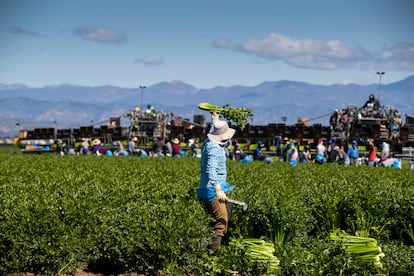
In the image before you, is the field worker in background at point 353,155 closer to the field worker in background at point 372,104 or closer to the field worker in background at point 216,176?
the field worker in background at point 372,104

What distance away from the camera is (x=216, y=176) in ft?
31.4

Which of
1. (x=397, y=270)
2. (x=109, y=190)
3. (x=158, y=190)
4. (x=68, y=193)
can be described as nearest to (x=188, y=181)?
(x=158, y=190)

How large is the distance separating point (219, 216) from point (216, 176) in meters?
0.61

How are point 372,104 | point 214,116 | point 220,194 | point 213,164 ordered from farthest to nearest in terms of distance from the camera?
point 372,104
point 214,116
point 213,164
point 220,194

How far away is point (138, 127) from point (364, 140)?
59.6ft

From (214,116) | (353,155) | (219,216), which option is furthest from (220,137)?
(353,155)

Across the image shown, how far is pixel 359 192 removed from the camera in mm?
11789

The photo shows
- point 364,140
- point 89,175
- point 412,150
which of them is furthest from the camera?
point 364,140

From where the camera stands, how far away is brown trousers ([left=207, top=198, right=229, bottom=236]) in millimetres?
9663

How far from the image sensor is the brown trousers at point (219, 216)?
9663mm

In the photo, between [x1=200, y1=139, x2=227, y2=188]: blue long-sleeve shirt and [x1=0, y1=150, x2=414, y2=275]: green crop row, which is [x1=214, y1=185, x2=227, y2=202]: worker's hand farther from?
[x1=0, y1=150, x2=414, y2=275]: green crop row

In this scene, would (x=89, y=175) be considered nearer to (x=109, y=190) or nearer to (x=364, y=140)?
(x=109, y=190)

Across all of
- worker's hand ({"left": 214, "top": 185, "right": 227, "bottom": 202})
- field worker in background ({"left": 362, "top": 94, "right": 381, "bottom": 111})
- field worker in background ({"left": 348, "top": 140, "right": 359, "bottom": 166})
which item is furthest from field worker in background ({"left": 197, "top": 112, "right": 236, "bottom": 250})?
field worker in background ({"left": 362, "top": 94, "right": 381, "bottom": 111})

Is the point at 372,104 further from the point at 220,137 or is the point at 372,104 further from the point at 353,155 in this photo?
the point at 220,137
